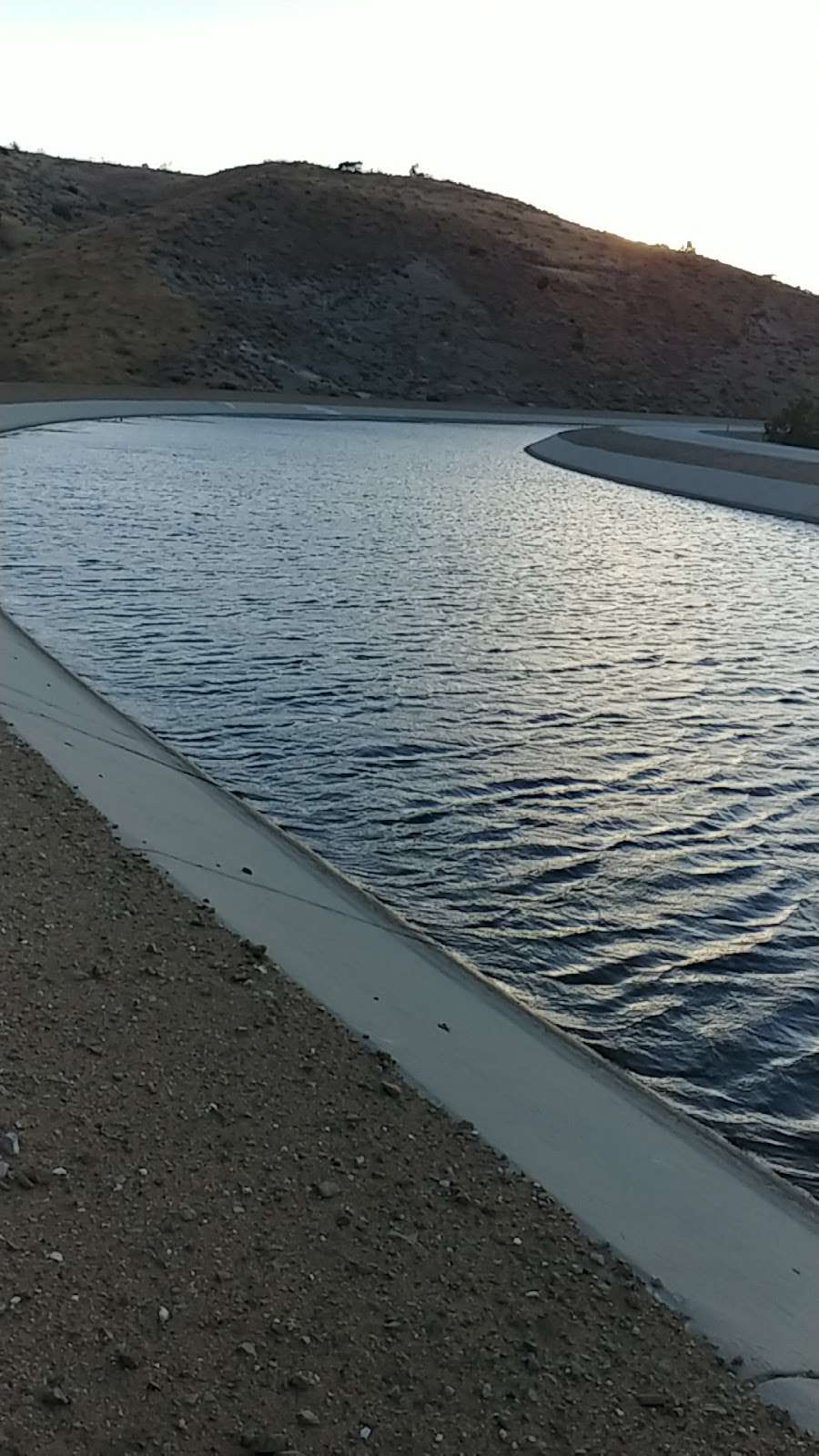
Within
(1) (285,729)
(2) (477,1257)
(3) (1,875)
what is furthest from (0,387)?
(2) (477,1257)

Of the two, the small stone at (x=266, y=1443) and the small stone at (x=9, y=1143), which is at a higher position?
the small stone at (x=9, y=1143)

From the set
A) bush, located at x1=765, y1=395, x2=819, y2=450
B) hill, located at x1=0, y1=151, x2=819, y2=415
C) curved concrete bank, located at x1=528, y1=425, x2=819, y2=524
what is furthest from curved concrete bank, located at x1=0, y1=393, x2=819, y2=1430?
hill, located at x1=0, y1=151, x2=819, y2=415

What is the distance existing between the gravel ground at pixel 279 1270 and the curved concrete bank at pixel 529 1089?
0.23 meters

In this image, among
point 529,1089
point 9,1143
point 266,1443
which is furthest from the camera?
point 529,1089

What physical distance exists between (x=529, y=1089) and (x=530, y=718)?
7339 mm

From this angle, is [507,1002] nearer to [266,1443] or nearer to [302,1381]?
[302,1381]

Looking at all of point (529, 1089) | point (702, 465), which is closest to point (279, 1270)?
point (529, 1089)

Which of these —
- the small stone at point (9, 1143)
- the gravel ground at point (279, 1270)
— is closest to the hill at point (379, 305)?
the gravel ground at point (279, 1270)

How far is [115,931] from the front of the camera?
7.09 metres

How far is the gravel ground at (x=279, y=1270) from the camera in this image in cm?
401

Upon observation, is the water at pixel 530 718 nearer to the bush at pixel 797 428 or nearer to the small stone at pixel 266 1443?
the small stone at pixel 266 1443

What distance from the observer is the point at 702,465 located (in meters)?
39.2

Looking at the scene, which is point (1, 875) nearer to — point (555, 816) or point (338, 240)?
point (555, 816)

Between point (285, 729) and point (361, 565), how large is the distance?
9.69 m
